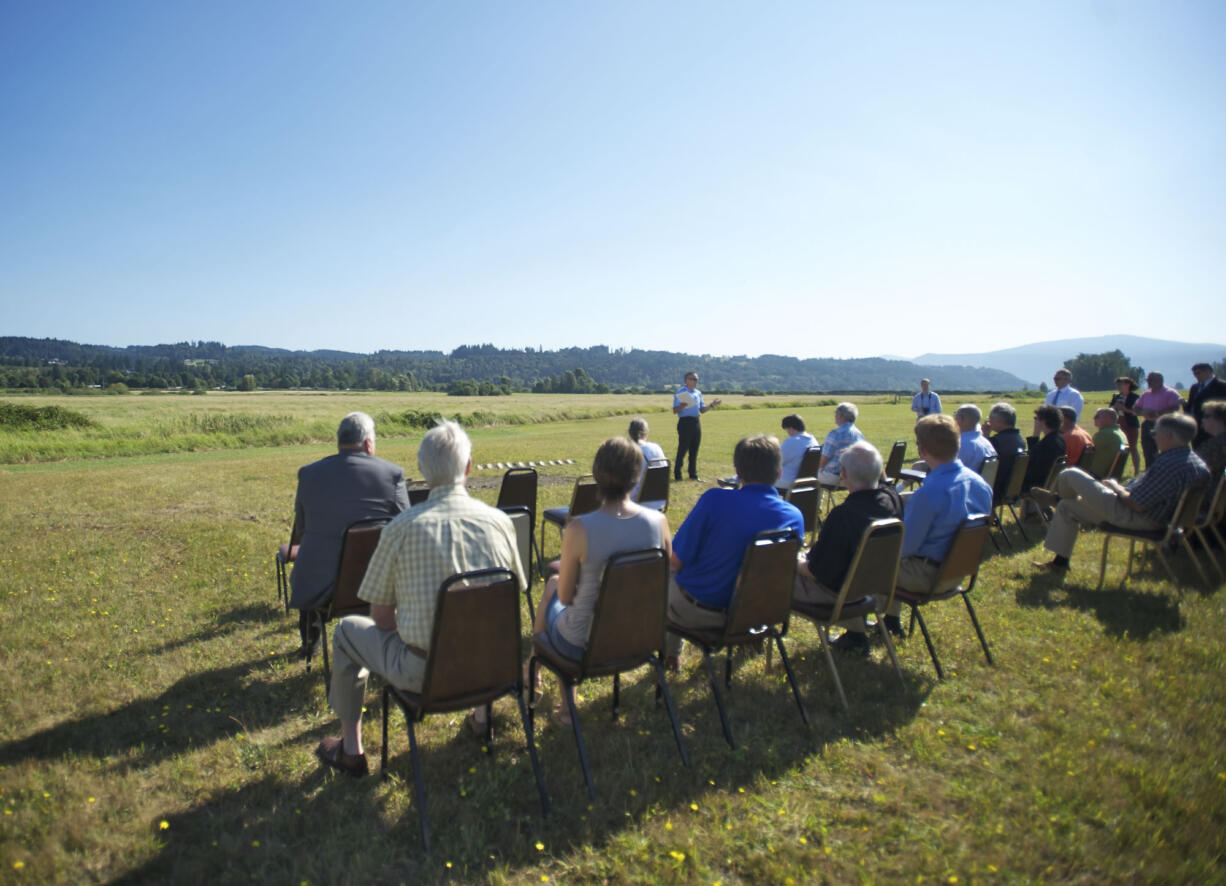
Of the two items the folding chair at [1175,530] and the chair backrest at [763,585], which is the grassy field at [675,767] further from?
the chair backrest at [763,585]

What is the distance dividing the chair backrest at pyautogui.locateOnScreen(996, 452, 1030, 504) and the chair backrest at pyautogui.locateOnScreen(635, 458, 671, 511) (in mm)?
4066

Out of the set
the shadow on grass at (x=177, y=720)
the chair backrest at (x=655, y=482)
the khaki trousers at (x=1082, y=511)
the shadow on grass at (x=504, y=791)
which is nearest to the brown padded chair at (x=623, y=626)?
the shadow on grass at (x=504, y=791)

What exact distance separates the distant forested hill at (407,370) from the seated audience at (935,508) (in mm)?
76058

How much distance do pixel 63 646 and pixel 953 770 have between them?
6.19m

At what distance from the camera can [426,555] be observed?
9.18 feet

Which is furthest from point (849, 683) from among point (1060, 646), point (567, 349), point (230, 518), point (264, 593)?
point (567, 349)

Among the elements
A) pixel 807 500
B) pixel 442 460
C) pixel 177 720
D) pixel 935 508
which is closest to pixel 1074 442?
pixel 807 500

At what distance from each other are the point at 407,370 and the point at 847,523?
5649 inches

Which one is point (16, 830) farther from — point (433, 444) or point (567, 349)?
point (567, 349)

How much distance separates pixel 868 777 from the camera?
319 cm

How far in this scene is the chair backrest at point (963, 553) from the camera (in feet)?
13.3

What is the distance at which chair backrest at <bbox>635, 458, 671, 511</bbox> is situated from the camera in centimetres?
680

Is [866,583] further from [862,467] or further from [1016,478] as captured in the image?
[1016,478]

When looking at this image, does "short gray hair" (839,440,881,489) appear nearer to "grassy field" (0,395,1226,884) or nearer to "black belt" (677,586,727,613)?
"black belt" (677,586,727,613)
